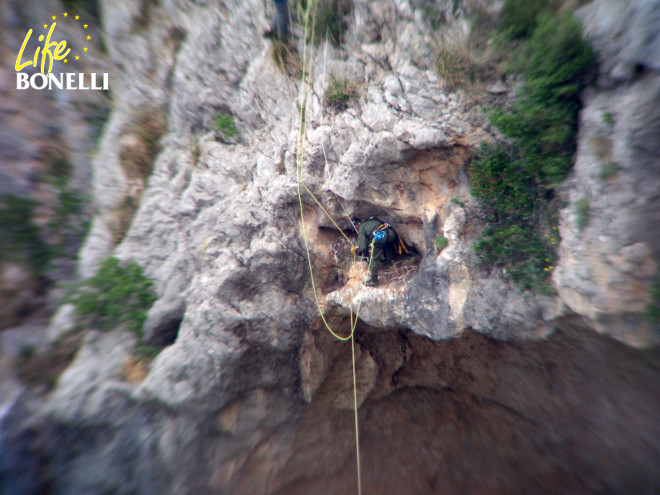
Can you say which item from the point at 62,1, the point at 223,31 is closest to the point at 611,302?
the point at 223,31

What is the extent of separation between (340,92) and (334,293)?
3337 millimetres

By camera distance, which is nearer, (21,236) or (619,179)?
(619,179)

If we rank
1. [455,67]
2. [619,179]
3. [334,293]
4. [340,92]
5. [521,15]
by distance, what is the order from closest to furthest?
[619,179], [521,15], [455,67], [340,92], [334,293]

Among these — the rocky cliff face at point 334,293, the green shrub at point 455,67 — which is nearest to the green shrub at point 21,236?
the rocky cliff face at point 334,293

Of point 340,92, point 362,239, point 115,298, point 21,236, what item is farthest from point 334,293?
point 21,236

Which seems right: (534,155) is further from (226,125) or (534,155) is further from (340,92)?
(226,125)

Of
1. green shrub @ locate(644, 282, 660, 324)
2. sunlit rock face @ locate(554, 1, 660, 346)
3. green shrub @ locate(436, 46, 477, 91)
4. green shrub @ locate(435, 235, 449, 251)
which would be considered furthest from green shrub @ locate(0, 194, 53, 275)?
green shrub @ locate(644, 282, 660, 324)

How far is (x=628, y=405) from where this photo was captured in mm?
3629

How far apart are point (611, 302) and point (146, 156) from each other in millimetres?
7850

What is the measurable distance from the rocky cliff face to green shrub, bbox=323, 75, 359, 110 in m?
0.13

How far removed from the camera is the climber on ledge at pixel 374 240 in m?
5.11

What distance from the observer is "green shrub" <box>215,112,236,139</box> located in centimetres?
578

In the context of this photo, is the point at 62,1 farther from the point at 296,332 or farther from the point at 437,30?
the point at 296,332

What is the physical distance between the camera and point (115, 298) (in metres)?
5.66
